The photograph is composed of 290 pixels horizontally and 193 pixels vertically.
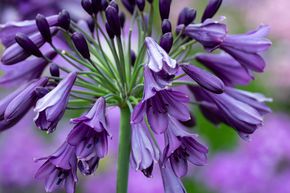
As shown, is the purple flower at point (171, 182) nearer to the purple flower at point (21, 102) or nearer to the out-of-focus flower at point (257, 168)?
the purple flower at point (21, 102)

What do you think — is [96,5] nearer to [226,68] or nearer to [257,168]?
[226,68]

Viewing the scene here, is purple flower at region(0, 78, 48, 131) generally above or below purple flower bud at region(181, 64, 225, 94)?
below

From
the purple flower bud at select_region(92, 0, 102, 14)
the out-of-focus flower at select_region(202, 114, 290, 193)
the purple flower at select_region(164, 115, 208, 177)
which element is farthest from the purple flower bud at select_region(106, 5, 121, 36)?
the out-of-focus flower at select_region(202, 114, 290, 193)

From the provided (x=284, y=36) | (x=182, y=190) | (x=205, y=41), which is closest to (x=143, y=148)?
(x=182, y=190)

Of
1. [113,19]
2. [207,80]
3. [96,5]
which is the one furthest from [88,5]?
[207,80]

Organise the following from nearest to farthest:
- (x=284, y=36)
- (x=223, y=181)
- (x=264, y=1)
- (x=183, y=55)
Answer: (x=183, y=55), (x=223, y=181), (x=284, y=36), (x=264, y=1)

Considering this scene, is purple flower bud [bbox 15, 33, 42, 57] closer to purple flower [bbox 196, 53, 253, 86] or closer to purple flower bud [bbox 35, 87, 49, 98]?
purple flower bud [bbox 35, 87, 49, 98]

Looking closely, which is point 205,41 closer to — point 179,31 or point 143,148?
point 179,31
